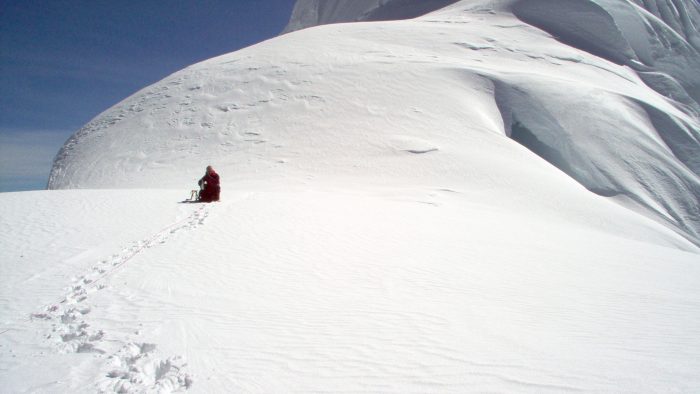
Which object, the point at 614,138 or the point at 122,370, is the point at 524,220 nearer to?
the point at 122,370

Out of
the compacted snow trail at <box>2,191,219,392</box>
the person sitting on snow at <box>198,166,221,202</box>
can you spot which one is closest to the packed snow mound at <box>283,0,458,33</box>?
the person sitting on snow at <box>198,166,221,202</box>

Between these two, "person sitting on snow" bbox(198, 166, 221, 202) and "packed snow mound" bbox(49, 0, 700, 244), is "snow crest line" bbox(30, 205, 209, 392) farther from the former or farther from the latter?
"packed snow mound" bbox(49, 0, 700, 244)

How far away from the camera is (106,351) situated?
11.7 ft

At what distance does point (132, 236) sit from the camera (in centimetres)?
791

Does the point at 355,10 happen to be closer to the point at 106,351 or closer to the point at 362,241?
the point at 362,241

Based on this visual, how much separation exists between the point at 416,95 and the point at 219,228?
1827 cm

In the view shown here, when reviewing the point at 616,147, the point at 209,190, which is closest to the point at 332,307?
the point at 209,190


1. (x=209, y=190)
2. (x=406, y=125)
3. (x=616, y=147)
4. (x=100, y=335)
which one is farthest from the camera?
(x=616, y=147)

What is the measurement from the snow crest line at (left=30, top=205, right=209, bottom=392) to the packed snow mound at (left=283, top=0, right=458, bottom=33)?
56.9 meters

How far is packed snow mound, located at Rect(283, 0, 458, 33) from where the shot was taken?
55.0 metres

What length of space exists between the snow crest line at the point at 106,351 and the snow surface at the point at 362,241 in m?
0.02

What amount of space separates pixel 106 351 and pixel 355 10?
68.3 m

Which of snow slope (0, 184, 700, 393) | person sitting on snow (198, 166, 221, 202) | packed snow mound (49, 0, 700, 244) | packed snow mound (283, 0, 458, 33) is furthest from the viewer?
packed snow mound (283, 0, 458, 33)

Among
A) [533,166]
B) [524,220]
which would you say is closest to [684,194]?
[533,166]
